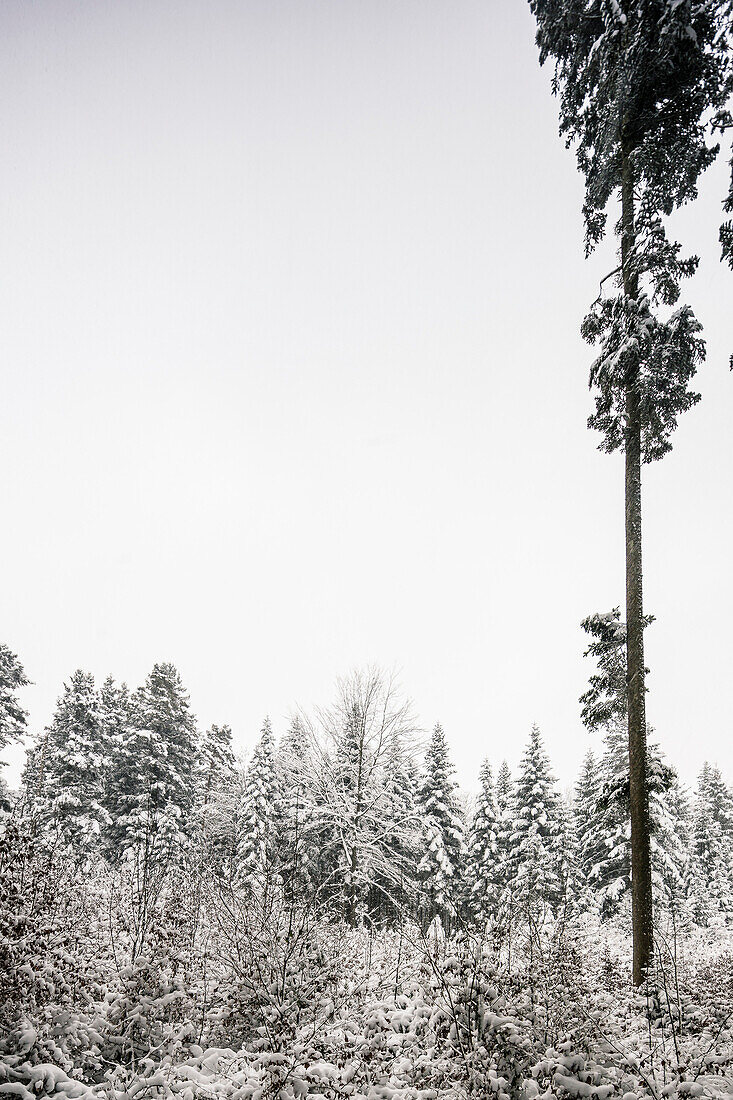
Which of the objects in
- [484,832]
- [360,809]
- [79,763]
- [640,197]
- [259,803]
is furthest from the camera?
[484,832]

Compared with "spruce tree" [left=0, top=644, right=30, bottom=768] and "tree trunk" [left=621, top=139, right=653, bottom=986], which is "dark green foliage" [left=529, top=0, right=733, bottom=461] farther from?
"spruce tree" [left=0, top=644, right=30, bottom=768]

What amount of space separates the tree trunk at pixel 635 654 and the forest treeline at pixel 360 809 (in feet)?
21.9

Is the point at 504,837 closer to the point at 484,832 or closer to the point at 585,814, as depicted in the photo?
the point at 484,832

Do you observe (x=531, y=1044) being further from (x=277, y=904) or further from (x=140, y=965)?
(x=277, y=904)

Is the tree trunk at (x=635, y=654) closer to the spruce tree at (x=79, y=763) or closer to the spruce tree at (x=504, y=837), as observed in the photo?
the spruce tree at (x=504, y=837)

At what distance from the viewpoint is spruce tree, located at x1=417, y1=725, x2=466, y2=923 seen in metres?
24.4

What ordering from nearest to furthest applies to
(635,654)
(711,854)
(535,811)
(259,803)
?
(635,654) → (535,811) → (259,803) → (711,854)

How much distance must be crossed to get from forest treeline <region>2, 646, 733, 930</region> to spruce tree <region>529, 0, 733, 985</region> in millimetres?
8788

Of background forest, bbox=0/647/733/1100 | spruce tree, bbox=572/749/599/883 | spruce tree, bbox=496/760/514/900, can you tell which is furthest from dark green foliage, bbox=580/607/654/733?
spruce tree, bbox=496/760/514/900

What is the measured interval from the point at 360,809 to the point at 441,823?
12.4 meters

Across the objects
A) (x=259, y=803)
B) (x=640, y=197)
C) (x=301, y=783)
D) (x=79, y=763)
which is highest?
(x=640, y=197)

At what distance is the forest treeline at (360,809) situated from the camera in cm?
1538

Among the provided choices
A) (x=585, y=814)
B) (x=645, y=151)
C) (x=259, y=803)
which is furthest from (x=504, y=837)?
(x=645, y=151)

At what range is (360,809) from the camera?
50.8 ft
